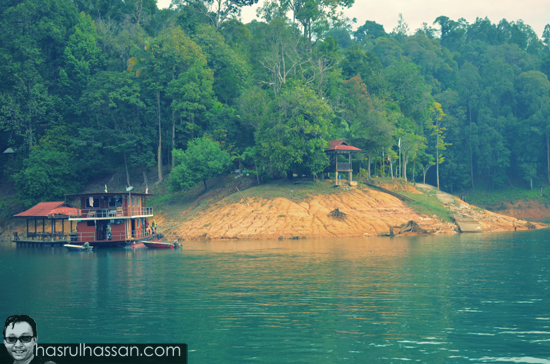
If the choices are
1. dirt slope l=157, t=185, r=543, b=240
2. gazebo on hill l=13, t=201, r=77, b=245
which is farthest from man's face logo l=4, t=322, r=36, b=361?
gazebo on hill l=13, t=201, r=77, b=245

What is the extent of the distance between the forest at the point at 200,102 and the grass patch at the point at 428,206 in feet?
26.0

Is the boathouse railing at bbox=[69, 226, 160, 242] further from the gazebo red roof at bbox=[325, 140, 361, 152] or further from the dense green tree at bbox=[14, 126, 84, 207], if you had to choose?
the gazebo red roof at bbox=[325, 140, 361, 152]

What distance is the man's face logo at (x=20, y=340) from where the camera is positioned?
861cm

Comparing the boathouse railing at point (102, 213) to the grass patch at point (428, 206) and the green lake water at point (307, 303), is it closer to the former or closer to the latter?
the green lake water at point (307, 303)

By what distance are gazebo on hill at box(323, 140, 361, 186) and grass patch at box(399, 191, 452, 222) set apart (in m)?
8.14

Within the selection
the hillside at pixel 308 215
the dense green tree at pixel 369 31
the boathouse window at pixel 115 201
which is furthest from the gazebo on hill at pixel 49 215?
the dense green tree at pixel 369 31

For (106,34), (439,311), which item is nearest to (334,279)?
(439,311)

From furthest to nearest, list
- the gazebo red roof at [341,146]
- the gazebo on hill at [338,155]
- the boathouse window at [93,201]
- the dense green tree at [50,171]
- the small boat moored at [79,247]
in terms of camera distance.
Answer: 1. the dense green tree at [50,171]
2. the gazebo on hill at [338,155]
3. the gazebo red roof at [341,146]
4. the boathouse window at [93,201]
5. the small boat moored at [79,247]

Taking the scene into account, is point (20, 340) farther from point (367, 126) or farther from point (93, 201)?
point (367, 126)

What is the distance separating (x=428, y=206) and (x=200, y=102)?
38143 millimetres

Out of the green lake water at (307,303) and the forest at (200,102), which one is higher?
the forest at (200,102)

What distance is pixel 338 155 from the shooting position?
75.9 meters

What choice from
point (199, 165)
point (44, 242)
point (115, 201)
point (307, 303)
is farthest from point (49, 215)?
point (307, 303)

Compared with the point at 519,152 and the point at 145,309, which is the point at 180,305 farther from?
the point at 519,152
